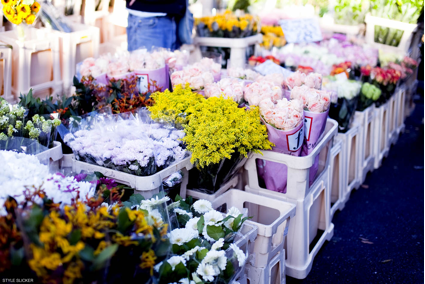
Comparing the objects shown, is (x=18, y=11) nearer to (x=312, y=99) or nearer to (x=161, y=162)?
(x=161, y=162)

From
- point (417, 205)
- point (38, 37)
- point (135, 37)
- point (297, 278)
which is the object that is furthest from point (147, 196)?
point (417, 205)

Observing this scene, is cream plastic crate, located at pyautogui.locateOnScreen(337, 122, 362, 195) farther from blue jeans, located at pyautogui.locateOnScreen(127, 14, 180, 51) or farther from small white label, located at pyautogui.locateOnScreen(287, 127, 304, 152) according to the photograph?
blue jeans, located at pyautogui.locateOnScreen(127, 14, 180, 51)

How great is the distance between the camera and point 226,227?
1553 millimetres

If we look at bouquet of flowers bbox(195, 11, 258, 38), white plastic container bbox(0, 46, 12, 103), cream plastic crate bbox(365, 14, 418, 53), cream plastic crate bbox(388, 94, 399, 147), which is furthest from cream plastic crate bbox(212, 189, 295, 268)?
cream plastic crate bbox(365, 14, 418, 53)

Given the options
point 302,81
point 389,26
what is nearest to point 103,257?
point 302,81

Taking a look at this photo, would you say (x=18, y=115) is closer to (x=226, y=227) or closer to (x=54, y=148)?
(x=54, y=148)

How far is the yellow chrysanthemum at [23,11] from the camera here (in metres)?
2.46

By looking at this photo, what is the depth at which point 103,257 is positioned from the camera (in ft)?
3.35

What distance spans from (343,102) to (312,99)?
3.46ft

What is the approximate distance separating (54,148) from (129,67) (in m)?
0.94

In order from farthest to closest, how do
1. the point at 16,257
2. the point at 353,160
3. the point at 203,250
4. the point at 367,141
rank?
the point at 367,141, the point at 353,160, the point at 203,250, the point at 16,257

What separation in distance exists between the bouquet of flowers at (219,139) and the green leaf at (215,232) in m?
0.41

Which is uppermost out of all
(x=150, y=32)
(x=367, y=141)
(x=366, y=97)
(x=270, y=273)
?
(x=150, y=32)

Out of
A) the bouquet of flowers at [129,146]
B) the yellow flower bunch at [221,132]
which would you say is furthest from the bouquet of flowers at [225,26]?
the bouquet of flowers at [129,146]
